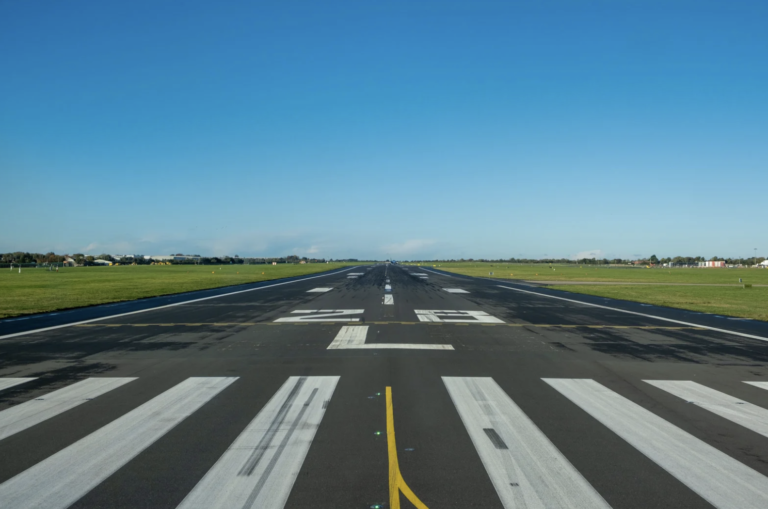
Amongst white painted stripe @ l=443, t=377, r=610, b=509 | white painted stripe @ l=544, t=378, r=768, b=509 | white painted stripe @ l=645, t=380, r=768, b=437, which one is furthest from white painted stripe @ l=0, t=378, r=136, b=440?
white painted stripe @ l=645, t=380, r=768, b=437

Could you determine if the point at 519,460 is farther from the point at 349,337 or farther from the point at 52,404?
the point at 349,337

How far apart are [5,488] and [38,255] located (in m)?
181

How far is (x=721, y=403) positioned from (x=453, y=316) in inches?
422

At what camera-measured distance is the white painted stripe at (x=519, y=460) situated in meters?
4.02

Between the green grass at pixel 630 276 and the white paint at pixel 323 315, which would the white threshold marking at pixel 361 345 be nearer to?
the white paint at pixel 323 315

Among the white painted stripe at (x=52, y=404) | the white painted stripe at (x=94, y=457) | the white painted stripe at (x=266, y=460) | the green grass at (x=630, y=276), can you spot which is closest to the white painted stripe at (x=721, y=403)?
the white painted stripe at (x=266, y=460)

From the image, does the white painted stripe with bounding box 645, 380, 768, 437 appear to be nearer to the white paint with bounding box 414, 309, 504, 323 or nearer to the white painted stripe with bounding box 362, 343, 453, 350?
the white painted stripe with bounding box 362, 343, 453, 350

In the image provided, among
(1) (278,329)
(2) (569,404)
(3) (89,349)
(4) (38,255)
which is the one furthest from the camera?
(4) (38,255)

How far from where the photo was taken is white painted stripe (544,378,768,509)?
4145 millimetres

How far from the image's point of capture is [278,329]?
45.4ft

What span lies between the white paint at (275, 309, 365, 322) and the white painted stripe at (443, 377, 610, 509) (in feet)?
31.7

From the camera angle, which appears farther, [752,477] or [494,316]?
[494,316]

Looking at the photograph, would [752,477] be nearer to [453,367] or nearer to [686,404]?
[686,404]

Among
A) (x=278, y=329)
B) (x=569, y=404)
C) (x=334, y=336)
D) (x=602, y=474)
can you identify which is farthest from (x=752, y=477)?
(x=278, y=329)
